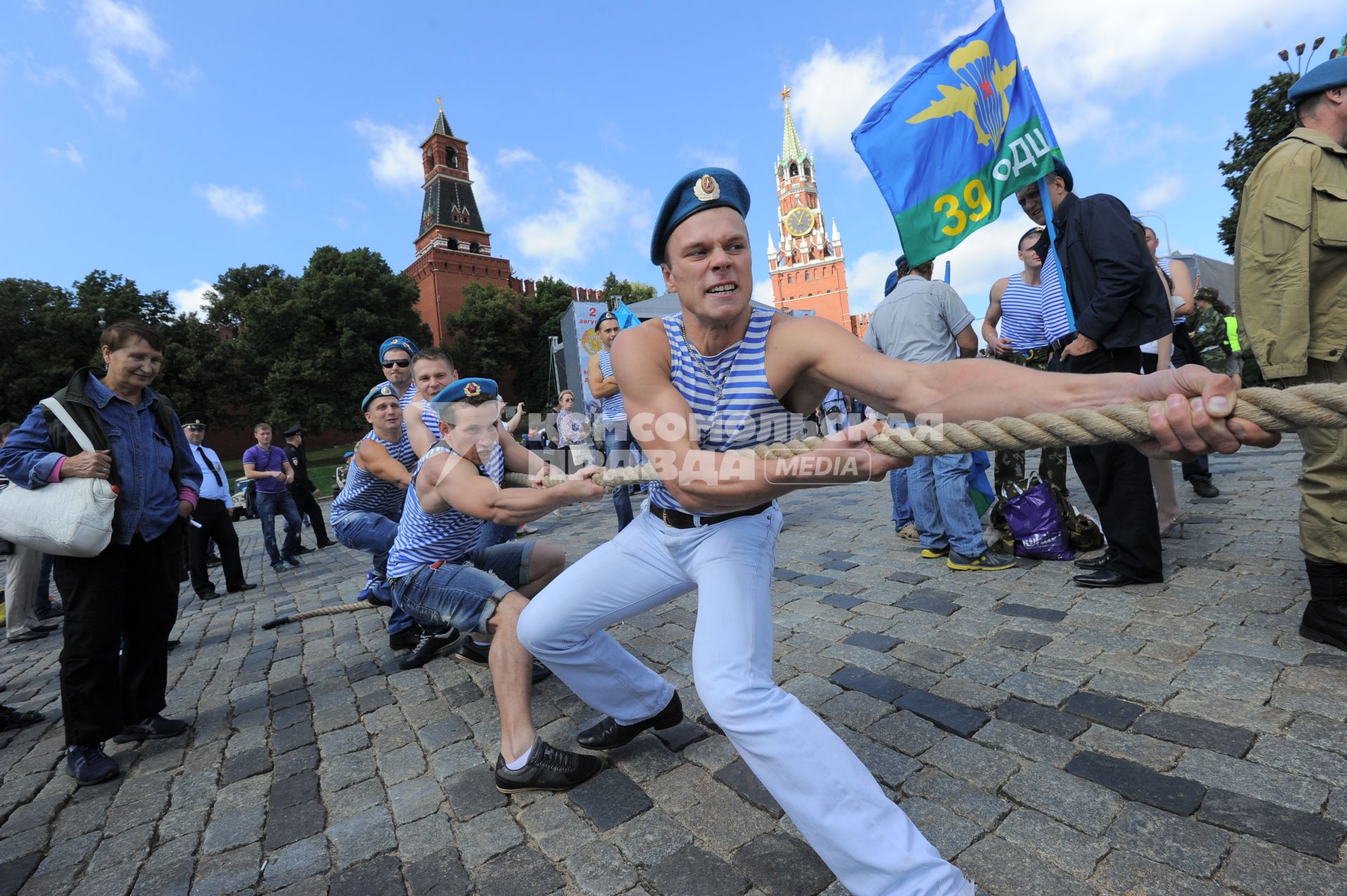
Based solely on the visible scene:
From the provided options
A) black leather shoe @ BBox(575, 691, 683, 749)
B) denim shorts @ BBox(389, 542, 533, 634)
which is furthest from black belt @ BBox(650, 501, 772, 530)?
denim shorts @ BBox(389, 542, 533, 634)

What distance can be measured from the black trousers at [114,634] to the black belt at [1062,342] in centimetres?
564

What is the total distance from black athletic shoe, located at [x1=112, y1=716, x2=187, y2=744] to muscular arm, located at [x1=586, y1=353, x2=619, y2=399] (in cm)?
424

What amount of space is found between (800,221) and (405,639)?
110706 millimetres

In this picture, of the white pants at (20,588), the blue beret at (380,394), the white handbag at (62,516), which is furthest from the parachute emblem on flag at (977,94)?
the white pants at (20,588)

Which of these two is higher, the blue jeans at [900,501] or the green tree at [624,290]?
the green tree at [624,290]

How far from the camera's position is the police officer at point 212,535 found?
6.86 meters

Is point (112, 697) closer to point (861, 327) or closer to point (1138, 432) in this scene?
point (1138, 432)

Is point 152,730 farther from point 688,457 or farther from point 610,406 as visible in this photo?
point 610,406

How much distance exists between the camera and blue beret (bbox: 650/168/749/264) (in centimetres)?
203

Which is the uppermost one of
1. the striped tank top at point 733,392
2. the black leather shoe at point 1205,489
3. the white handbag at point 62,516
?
the striped tank top at point 733,392

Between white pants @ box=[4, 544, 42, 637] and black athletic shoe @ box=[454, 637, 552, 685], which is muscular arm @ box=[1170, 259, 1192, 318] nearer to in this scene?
black athletic shoe @ box=[454, 637, 552, 685]

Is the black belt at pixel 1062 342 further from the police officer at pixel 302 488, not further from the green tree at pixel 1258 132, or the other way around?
the green tree at pixel 1258 132

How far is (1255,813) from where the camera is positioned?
1.75 m

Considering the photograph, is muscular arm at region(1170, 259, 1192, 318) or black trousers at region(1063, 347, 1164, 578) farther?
muscular arm at region(1170, 259, 1192, 318)
